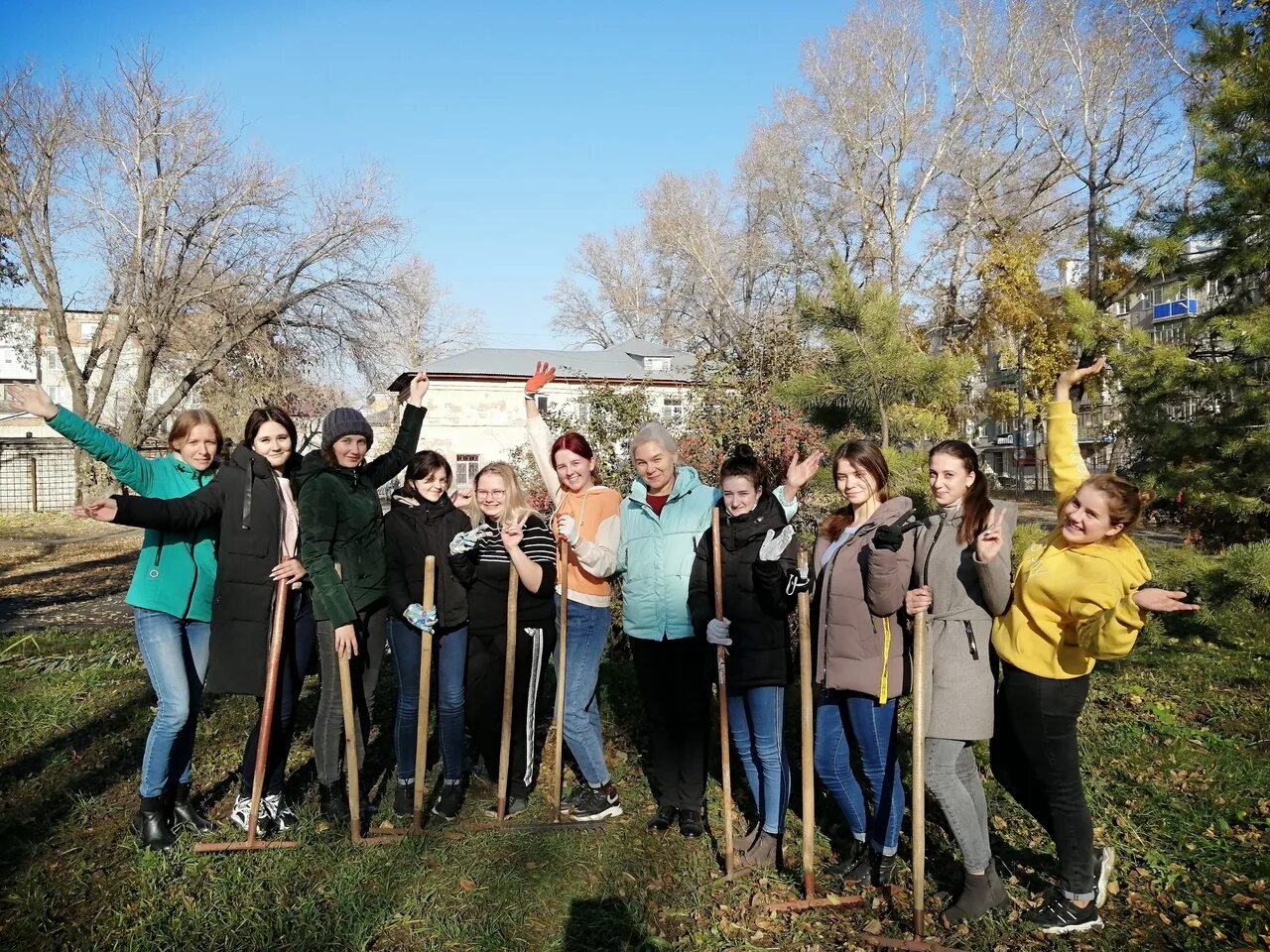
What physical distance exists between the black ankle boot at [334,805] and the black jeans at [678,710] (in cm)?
155

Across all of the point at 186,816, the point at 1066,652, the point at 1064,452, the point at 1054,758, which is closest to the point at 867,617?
the point at 1066,652

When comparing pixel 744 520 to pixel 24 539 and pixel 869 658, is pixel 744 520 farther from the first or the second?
pixel 24 539

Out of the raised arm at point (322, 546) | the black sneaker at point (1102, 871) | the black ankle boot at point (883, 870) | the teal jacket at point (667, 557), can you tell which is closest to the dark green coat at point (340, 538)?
the raised arm at point (322, 546)

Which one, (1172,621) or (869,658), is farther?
(1172,621)

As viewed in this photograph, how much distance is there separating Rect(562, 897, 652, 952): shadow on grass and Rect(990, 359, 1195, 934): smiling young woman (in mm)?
1556

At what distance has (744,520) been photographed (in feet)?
12.9

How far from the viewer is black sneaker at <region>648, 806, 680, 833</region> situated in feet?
14.1

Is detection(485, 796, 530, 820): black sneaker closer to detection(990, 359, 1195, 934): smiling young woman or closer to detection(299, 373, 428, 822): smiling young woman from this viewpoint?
detection(299, 373, 428, 822): smiling young woman

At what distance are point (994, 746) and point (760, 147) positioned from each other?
31786 mm

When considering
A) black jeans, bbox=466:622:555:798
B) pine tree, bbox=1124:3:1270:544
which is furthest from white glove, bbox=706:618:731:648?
pine tree, bbox=1124:3:1270:544

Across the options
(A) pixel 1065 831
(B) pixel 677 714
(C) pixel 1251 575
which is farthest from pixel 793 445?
(A) pixel 1065 831

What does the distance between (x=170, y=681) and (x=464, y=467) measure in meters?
34.0

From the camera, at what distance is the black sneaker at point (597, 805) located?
4.41 meters

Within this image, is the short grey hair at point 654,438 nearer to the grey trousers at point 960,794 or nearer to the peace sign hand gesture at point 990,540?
the peace sign hand gesture at point 990,540
